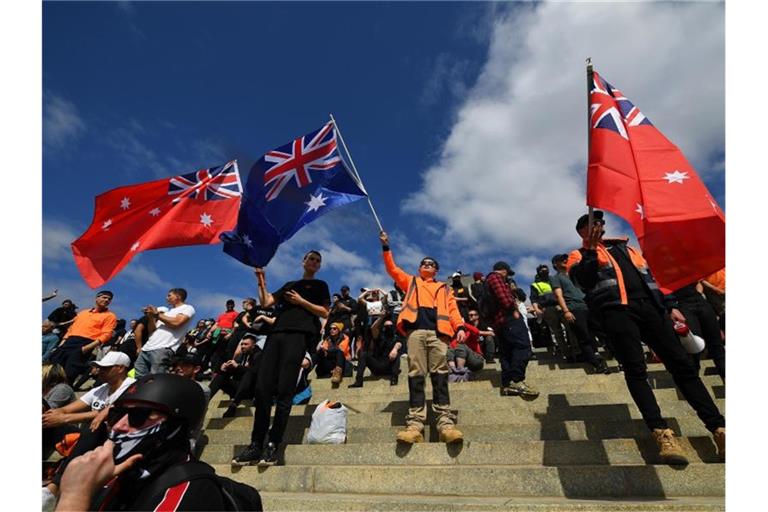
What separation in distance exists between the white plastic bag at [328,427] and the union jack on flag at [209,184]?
12.1ft

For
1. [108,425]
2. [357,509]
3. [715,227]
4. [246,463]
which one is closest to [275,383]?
[246,463]

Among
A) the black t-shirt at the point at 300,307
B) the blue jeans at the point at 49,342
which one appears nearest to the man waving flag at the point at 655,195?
the black t-shirt at the point at 300,307

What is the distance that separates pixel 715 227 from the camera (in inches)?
139

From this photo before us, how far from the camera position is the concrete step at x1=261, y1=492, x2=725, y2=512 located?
3.06 meters

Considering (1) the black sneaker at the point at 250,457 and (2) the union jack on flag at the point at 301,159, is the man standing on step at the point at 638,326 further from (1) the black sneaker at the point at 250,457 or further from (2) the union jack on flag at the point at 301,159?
(2) the union jack on flag at the point at 301,159

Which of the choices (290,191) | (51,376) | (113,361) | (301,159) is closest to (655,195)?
(290,191)

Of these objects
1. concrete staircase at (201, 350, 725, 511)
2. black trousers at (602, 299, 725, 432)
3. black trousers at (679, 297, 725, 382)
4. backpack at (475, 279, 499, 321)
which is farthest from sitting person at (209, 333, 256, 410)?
black trousers at (679, 297, 725, 382)

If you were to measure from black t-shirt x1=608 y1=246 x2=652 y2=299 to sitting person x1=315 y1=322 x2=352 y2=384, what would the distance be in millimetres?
5847

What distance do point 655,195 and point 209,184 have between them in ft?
19.7

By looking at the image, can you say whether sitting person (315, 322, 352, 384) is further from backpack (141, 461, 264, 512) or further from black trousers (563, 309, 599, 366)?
backpack (141, 461, 264, 512)

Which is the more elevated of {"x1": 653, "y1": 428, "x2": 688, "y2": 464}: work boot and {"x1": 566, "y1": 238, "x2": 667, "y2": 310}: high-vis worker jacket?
{"x1": 566, "y1": 238, "x2": 667, "y2": 310}: high-vis worker jacket

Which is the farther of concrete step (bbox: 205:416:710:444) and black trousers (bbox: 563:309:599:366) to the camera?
black trousers (bbox: 563:309:599:366)

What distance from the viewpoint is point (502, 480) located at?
3801 millimetres

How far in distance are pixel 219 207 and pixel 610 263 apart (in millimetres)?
5465
